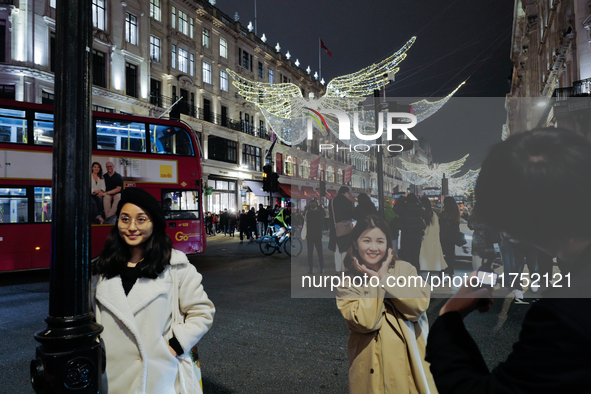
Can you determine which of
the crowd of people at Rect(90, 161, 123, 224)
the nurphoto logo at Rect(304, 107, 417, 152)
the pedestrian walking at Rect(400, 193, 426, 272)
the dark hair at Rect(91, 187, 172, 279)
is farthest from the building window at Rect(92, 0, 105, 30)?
the pedestrian walking at Rect(400, 193, 426, 272)

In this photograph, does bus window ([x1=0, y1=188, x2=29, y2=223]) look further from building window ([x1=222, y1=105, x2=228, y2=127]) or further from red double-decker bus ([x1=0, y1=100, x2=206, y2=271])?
building window ([x1=222, y1=105, x2=228, y2=127])

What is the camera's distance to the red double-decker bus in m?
9.53

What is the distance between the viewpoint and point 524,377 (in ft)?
2.75

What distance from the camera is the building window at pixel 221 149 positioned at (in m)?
31.4

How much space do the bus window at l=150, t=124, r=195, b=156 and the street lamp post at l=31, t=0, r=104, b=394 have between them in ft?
33.1

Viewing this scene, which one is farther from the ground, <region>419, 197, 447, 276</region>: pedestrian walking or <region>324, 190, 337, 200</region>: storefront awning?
<region>324, 190, 337, 200</region>: storefront awning

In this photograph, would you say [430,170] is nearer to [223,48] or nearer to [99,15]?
[99,15]

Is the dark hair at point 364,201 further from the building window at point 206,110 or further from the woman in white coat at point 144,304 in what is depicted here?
the building window at point 206,110

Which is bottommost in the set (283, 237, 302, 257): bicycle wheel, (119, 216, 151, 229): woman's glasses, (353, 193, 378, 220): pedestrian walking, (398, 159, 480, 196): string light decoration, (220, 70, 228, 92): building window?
(283, 237, 302, 257): bicycle wheel

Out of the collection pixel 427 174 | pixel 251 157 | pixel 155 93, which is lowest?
pixel 427 174

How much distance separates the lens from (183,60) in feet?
98.8

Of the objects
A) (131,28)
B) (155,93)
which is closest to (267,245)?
(155,93)

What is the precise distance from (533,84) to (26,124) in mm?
34191

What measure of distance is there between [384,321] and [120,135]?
10.6 m
